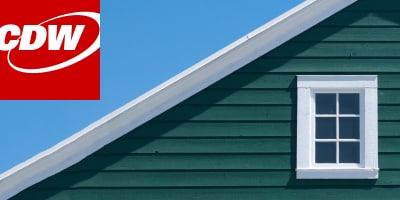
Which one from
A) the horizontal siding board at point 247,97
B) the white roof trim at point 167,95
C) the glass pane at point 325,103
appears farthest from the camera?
the glass pane at point 325,103

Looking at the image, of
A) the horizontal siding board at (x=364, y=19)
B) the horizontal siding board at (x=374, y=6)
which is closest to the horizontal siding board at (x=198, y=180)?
the horizontal siding board at (x=364, y=19)

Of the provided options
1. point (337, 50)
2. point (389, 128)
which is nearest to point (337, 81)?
point (337, 50)

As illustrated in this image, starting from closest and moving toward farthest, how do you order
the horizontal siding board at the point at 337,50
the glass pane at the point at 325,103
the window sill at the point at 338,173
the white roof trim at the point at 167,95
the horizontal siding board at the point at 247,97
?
1. the white roof trim at the point at 167,95
2. the window sill at the point at 338,173
3. the horizontal siding board at the point at 247,97
4. the horizontal siding board at the point at 337,50
5. the glass pane at the point at 325,103

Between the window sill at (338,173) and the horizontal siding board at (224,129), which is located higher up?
the horizontal siding board at (224,129)

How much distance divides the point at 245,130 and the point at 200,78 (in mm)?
775

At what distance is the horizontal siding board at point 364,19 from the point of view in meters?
11.2

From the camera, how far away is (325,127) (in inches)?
439

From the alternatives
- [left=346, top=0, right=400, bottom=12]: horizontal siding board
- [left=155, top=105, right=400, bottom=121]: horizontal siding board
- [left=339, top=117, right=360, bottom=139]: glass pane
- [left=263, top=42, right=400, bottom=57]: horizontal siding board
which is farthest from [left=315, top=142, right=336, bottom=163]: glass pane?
[left=346, top=0, right=400, bottom=12]: horizontal siding board

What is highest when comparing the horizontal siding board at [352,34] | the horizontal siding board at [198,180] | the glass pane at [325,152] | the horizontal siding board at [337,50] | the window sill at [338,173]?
the horizontal siding board at [352,34]

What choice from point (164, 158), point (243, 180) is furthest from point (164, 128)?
point (243, 180)

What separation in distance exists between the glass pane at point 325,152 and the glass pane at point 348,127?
0.53ft

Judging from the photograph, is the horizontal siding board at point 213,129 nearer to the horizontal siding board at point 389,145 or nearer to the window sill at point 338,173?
the window sill at point 338,173

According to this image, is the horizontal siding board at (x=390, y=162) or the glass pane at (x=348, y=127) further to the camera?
the glass pane at (x=348, y=127)

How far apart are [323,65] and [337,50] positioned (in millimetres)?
242
